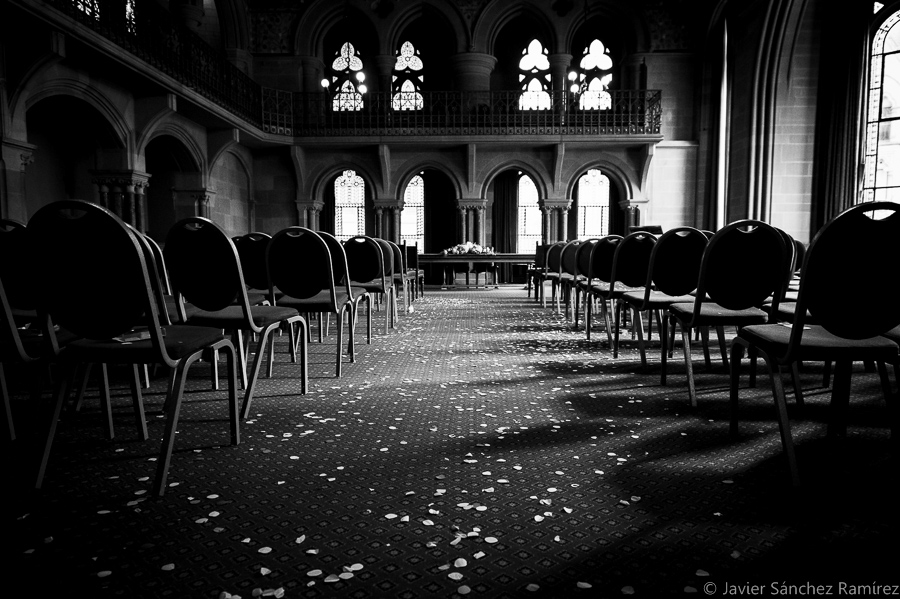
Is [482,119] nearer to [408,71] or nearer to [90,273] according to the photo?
[408,71]

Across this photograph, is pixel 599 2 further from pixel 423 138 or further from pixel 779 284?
pixel 779 284

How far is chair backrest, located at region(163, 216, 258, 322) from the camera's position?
9.35ft

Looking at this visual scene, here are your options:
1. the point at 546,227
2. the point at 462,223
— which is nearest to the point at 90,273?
the point at 462,223

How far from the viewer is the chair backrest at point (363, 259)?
18.6 feet

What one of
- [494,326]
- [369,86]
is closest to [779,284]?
[494,326]

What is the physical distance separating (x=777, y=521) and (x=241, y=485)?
1831 mm

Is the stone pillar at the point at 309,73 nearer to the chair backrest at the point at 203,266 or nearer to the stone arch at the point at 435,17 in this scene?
the stone arch at the point at 435,17

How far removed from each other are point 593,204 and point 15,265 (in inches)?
639

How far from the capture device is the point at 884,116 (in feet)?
32.2

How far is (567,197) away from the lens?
50.1 ft

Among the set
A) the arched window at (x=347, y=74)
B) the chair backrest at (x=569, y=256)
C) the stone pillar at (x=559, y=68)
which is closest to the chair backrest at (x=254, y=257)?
the chair backrest at (x=569, y=256)

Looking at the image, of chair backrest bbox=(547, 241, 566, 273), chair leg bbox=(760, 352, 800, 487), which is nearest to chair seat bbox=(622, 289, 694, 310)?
chair leg bbox=(760, 352, 800, 487)

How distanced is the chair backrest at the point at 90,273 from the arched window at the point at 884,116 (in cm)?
1119

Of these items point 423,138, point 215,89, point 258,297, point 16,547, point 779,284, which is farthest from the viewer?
point 423,138
